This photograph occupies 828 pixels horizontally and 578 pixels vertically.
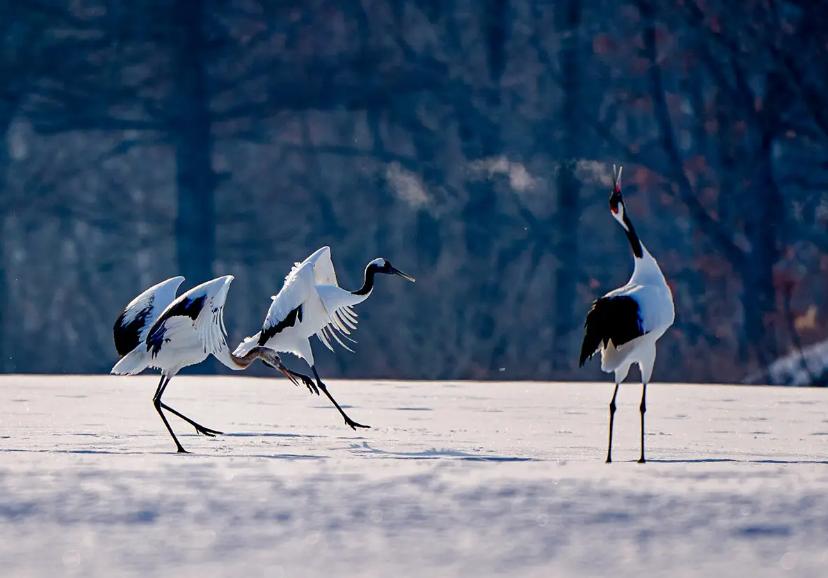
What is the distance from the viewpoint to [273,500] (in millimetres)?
6488

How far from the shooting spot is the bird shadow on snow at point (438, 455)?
7996 mm

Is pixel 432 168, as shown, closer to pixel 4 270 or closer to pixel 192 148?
pixel 192 148

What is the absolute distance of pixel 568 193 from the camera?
55.0 ft

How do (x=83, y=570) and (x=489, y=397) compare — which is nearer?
(x=83, y=570)

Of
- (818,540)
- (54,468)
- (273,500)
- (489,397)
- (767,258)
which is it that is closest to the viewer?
(818,540)

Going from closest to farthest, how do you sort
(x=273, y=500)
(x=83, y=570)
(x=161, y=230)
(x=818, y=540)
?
(x=83, y=570)
(x=818, y=540)
(x=273, y=500)
(x=161, y=230)

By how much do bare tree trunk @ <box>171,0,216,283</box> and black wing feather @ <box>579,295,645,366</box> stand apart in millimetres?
9700

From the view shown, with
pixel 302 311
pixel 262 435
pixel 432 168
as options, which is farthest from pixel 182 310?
pixel 432 168

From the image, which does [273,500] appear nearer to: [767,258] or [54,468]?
[54,468]

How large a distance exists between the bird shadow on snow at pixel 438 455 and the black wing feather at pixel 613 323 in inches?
25.0

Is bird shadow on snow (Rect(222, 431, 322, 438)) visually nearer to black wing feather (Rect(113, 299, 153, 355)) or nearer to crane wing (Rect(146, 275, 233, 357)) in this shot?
crane wing (Rect(146, 275, 233, 357))

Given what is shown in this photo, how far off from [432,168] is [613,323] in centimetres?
917

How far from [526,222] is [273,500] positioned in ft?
34.8

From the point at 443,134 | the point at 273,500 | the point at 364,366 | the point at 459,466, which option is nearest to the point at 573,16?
the point at 443,134
